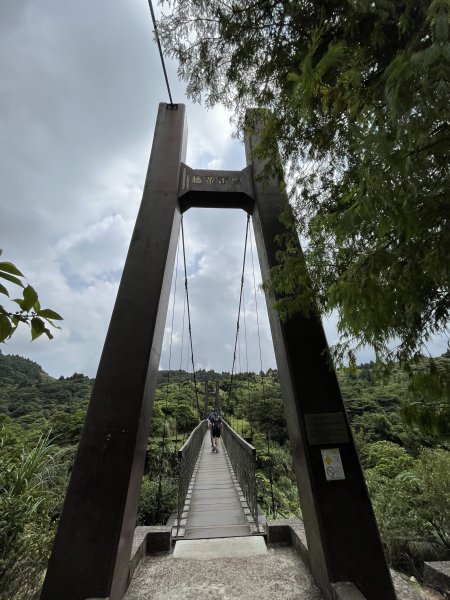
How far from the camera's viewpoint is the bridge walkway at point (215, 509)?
3182 mm

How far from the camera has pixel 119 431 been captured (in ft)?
6.85

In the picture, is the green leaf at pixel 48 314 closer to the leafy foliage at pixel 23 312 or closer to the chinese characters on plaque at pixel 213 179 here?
the leafy foliage at pixel 23 312

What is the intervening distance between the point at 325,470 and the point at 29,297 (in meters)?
2.20

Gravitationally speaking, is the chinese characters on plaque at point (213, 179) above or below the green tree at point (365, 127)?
above

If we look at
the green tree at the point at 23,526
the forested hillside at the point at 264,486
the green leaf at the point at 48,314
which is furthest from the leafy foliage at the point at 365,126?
the green tree at the point at 23,526

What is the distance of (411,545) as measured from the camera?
15.4 ft

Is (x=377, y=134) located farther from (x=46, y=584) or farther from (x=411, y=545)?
(x=411, y=545)

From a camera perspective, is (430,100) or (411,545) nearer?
(430,100)

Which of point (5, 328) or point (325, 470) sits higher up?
point (5, 328)

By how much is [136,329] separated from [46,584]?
1563mm

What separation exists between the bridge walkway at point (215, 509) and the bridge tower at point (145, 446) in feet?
4.50

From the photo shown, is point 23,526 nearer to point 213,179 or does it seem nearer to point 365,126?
point 365,126

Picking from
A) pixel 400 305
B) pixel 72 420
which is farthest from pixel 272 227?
pixel 72 420

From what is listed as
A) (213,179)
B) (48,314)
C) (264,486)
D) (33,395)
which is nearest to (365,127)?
(48,314)
